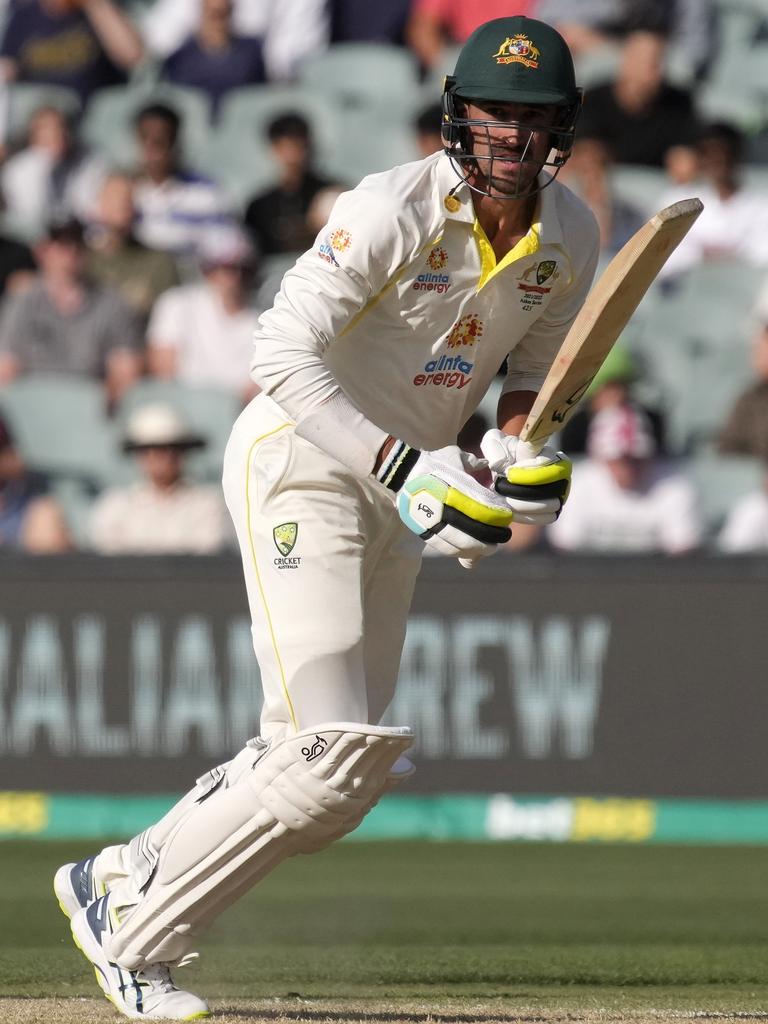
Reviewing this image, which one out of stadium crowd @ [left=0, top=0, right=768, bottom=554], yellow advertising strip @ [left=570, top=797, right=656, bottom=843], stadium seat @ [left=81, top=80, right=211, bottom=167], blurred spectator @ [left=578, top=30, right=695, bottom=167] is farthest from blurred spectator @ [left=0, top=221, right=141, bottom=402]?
yellow advertising strip @ [left=570, top=797, right=656, bottom=843]

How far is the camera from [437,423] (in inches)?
150

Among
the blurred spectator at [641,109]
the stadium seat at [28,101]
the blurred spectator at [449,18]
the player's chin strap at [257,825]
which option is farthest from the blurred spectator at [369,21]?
the player's chin strap at [257,825]

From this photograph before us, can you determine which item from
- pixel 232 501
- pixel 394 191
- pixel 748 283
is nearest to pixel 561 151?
pixel 394 191

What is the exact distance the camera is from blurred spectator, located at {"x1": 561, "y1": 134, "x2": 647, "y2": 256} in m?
9.22

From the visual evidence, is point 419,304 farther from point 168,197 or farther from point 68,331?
point 168,197

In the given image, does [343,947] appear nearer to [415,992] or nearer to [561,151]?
[415,992]

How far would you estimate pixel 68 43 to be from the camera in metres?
10.4

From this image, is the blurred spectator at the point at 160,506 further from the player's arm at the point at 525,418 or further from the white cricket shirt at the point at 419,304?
the white cricket shirt at the point at 419,304

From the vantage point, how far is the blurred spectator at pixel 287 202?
9516 mm

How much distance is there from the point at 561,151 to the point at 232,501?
3.14 ft

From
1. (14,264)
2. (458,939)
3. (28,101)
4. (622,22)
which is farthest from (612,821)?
(28,101)

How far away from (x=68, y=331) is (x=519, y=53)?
577 cm

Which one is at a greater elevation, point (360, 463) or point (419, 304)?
point (419, 304)

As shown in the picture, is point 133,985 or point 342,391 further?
point 133,985
